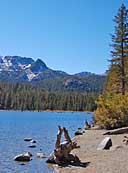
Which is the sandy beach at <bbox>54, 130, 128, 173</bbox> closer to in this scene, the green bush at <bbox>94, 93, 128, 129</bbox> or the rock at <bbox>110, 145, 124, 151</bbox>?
the rock at <bbox>110, 145, 124, 151</bbox>

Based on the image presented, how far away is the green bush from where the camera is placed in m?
47.7

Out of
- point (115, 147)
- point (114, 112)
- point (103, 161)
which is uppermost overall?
point (114, 112)

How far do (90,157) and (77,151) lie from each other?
14.2 feet

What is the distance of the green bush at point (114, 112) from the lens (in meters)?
47.7

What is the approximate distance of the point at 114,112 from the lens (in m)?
47.9

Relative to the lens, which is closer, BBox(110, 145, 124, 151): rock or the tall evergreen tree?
BBox(110, 145, 124, 151): rock

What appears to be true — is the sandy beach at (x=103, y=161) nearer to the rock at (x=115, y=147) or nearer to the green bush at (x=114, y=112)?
the rock at (x=115, y=147)

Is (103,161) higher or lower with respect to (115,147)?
lower

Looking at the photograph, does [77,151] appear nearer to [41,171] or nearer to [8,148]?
[41,171]

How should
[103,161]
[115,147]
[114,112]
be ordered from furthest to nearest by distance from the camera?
1. [114,112]
2. [115,147]
3. [103,161]

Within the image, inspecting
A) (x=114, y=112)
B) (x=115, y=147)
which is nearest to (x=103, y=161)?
(x=115, y=147)

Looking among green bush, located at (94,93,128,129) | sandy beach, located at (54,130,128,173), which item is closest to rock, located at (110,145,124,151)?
sandy beach, located at (54,130,128,173)

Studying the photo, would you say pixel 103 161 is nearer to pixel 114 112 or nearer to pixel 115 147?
pixel 115 147

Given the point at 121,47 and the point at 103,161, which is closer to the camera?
the point at 103,161
